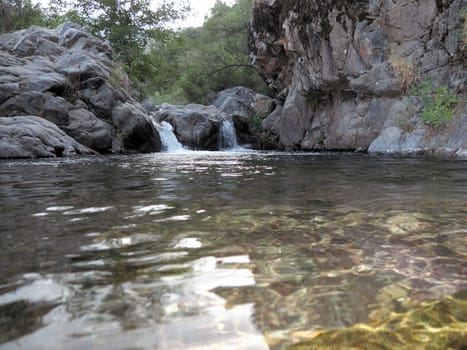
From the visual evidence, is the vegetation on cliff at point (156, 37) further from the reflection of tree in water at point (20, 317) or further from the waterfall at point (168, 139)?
the reflection of tree in water at point (20, 317)

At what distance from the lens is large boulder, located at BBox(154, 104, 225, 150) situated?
17500 millimetres

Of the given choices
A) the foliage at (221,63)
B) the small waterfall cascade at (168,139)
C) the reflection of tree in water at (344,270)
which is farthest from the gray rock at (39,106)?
the foliage at (221,63)

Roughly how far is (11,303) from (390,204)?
2804 millimetres

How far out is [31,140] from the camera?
989 cm

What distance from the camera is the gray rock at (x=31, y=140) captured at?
9.47m

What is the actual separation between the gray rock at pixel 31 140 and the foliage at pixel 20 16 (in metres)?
13.2

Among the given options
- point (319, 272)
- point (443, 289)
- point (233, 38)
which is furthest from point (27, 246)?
point (233, 38)

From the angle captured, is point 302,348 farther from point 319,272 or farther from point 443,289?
point 443,289

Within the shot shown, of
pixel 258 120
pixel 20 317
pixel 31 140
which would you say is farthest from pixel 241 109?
pixel 20 317

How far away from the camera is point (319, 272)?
1.74 metres

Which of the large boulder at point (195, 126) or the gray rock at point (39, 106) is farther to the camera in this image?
the large boulder at point (195, 126)

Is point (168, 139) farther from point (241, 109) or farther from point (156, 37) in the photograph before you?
point (156, 37)

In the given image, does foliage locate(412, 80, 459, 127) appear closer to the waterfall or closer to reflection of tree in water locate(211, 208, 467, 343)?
reflection of tree in water locate(211, 208, 467, 343)

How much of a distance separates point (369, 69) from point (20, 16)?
A: 2060cm
